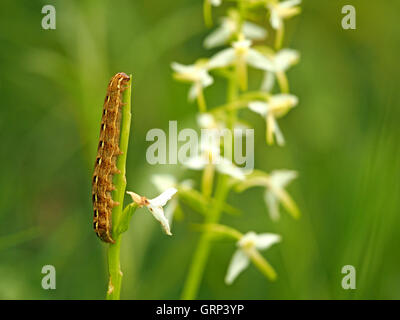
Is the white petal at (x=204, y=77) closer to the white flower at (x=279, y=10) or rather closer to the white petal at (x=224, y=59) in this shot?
the white petal at (x=224, y=59)

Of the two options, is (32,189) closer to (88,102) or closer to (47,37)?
(88,102)

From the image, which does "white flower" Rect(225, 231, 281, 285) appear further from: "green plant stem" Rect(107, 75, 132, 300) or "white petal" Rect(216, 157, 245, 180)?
"green plant stem" Rect(107, 75, 132, 300)

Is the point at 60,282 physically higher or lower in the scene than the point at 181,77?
lower

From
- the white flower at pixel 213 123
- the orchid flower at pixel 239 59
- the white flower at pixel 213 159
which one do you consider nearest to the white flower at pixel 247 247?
the white flower at pixel 213 159

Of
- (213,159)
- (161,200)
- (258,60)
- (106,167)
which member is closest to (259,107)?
(258,60)

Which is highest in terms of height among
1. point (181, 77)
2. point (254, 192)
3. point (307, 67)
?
point (307, 67)
